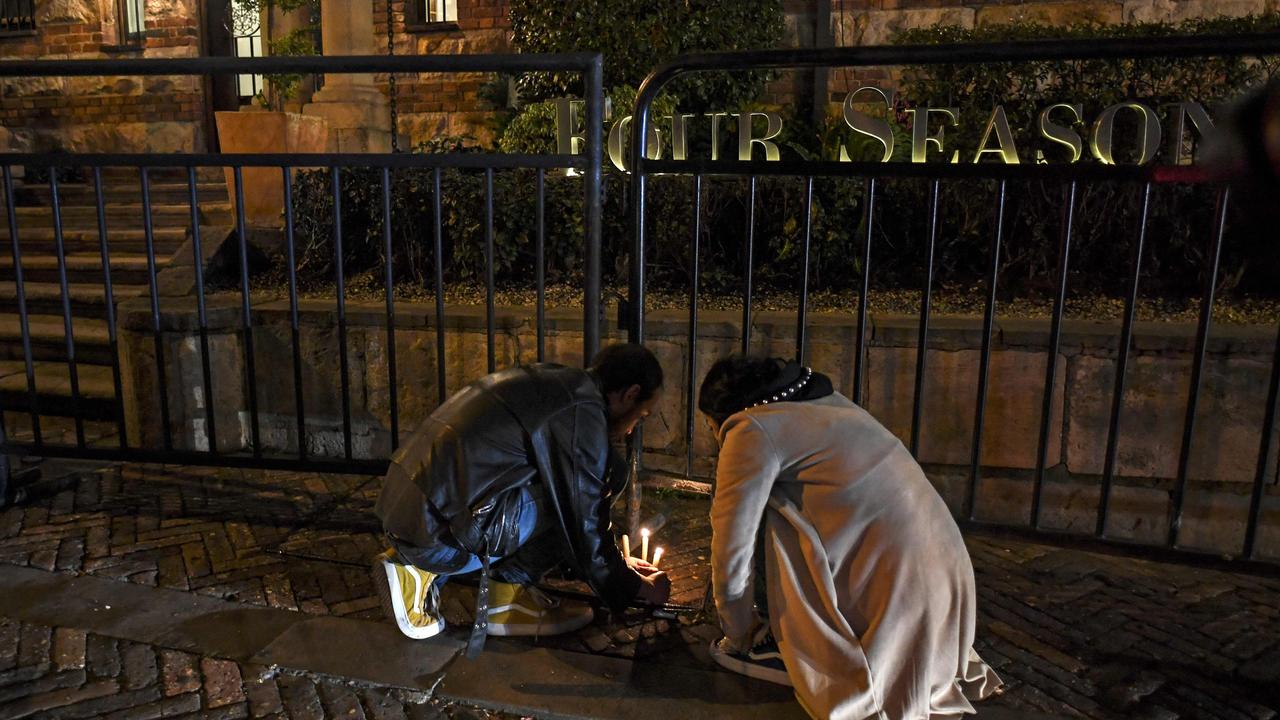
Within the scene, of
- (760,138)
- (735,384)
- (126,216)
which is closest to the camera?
(735,384)

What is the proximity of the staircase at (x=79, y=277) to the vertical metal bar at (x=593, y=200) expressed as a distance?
222 centimetres

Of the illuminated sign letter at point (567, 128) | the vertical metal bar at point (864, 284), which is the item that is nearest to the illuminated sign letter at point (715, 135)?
the illuminated sign letter at point (567, 128)

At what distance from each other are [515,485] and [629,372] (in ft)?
1.53

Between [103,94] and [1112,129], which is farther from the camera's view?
[103,94]

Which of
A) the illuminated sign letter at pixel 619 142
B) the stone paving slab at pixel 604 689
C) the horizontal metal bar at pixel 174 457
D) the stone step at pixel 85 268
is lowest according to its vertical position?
the stone paving slab at pixel 604 689

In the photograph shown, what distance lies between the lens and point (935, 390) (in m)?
3.86

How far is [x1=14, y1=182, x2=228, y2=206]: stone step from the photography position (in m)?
8.01

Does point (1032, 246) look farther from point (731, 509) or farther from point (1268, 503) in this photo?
point (731, 509)

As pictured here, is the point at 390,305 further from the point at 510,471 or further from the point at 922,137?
the point at 922,137

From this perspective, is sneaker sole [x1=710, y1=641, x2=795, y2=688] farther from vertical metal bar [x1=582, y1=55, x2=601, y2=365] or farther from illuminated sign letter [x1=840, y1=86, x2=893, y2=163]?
illuminated sign letter [x1=840, y1=86, x2=893, y2=163]

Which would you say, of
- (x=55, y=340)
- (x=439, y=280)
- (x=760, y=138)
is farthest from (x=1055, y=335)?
(x=55, y=340)

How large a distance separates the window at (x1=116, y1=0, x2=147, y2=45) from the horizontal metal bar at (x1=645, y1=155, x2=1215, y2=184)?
9.82 meters

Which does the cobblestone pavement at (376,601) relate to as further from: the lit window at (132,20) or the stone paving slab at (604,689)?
the lit window at (132,20)

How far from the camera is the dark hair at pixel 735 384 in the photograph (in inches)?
91.8
